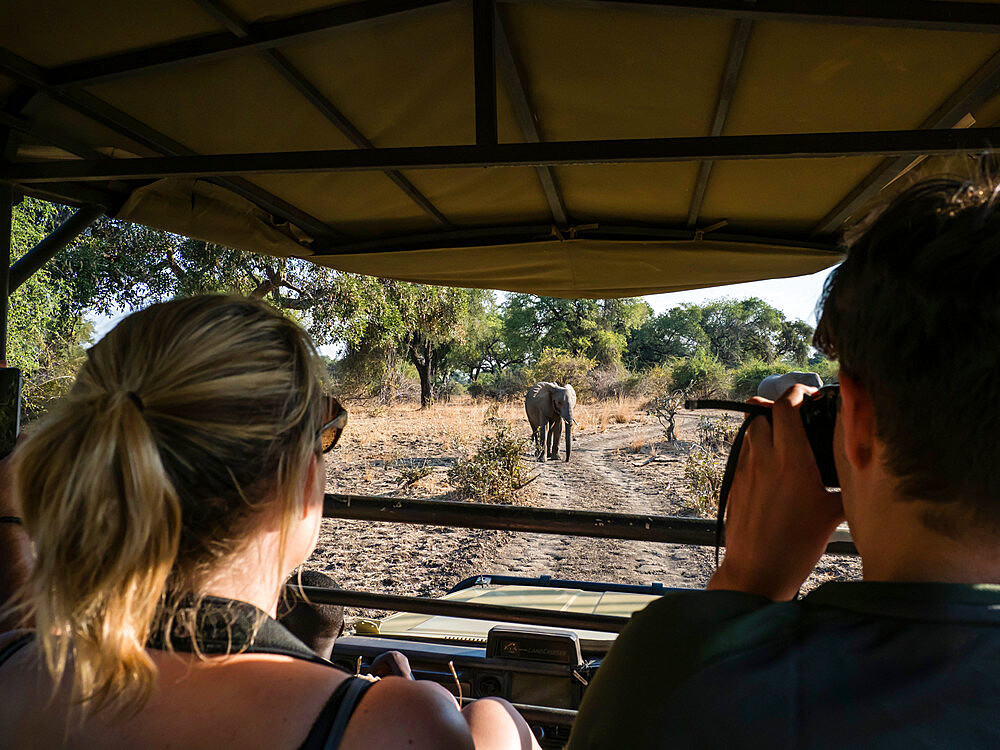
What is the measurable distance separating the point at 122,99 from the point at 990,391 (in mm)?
2085

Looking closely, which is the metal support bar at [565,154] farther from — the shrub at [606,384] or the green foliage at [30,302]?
the shrub at [606,384]

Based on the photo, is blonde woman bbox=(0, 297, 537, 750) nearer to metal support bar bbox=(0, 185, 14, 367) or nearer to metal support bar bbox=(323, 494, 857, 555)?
metal support bar bbox=(323, 494, 857, 555)

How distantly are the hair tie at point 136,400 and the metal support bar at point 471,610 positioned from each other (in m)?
0.82

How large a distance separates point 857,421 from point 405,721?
506mm

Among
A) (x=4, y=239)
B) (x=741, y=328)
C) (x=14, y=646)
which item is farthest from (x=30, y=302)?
(x=741, y=328)

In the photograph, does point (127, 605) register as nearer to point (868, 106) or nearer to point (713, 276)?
point (868, 106)

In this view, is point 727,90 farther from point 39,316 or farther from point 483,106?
point 39,316

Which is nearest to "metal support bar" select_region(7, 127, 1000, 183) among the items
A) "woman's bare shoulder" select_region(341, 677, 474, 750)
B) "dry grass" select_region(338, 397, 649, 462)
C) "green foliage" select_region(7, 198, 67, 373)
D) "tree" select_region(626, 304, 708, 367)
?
"woman's bare shoulder" select_region(341, 677, 474, 750)

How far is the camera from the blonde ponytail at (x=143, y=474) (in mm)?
748

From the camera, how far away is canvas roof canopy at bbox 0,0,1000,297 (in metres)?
1.59

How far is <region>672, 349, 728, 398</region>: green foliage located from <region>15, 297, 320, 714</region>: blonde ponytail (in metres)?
20.3

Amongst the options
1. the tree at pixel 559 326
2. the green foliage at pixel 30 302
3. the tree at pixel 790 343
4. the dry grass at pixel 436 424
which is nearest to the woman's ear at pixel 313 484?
the green foliage at pixel 30 302

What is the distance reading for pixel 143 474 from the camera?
747 millimetres

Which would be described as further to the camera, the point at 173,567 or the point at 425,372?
the point at 425,372
